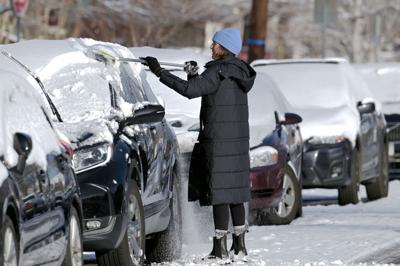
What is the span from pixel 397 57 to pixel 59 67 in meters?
90.0

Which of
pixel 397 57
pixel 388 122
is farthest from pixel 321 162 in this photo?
pixel 397 57

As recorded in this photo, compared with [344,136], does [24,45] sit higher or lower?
higher

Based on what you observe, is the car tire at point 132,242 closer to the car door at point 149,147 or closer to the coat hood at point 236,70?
the car door at point 149,147

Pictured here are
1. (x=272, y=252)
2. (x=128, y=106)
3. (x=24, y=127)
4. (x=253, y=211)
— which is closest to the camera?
(x=24, y=127)

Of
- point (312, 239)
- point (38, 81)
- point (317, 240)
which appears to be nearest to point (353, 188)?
point (312, 239)

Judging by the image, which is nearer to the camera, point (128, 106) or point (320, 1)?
point (128, 106)

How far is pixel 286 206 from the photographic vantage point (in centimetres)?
1727

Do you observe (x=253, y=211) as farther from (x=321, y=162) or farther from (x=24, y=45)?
(x=24, y=45)

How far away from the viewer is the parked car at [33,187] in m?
8.54

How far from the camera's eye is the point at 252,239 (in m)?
14.6

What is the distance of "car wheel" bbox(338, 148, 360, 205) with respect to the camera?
20073 mm

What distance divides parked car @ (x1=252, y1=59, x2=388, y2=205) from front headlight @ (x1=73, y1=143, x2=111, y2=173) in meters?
8.51

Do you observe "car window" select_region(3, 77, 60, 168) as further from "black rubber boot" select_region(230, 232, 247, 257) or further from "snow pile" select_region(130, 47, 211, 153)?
"snow pile" select_region(130, 47, 211, 153)

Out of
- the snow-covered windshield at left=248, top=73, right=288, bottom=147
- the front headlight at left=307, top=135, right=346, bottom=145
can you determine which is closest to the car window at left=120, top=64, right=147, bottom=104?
the snow-covered windshield at left=248, top=73, right=288, bottom=147
